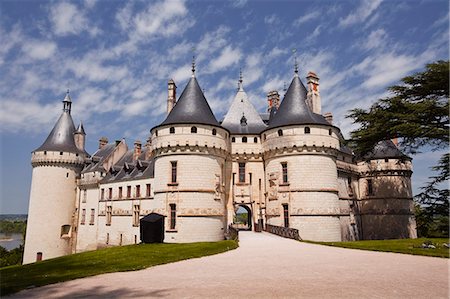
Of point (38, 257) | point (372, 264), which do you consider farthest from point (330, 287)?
point (38, 257)

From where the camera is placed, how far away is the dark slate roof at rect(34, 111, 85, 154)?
3834 cm

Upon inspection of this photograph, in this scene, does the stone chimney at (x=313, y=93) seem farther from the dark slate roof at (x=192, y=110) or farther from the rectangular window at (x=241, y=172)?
the dark slate roof at (x=192, y=110)

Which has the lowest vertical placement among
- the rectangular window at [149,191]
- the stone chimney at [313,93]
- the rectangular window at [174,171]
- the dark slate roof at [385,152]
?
the rectangular window at [149,191]

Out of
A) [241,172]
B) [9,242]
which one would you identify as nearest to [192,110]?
[241,172]

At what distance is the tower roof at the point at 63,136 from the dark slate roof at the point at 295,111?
24.9 meters

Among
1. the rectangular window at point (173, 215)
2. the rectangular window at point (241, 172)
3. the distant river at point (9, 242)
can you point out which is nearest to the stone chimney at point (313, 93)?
the rectangular window at point (241, 172)

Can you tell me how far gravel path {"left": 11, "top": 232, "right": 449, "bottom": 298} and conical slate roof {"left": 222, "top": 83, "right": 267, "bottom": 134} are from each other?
17.8m

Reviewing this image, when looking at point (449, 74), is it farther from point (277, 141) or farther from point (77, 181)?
point (77, 181)

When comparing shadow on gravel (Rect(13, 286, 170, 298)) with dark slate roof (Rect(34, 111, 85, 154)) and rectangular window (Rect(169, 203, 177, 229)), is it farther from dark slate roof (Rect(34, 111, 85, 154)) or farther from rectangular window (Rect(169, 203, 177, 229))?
dark slate roof (Rect(34, 111, 85, 154))

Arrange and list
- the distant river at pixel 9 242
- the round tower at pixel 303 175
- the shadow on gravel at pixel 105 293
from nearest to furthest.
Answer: the shadow on gravel at pixel 105 293 < the round tower at pixel 303 175 < the distant river at pixel 9 242

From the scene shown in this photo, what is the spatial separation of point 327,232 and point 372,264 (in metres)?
13.4

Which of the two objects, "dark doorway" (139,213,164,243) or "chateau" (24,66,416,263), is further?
"chateau" (24,66,416,263)

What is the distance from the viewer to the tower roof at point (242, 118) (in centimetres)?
2945

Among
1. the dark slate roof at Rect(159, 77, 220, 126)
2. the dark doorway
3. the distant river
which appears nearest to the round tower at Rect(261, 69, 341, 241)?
the dark slate roof at Rect(159, 77, 220, 126)
